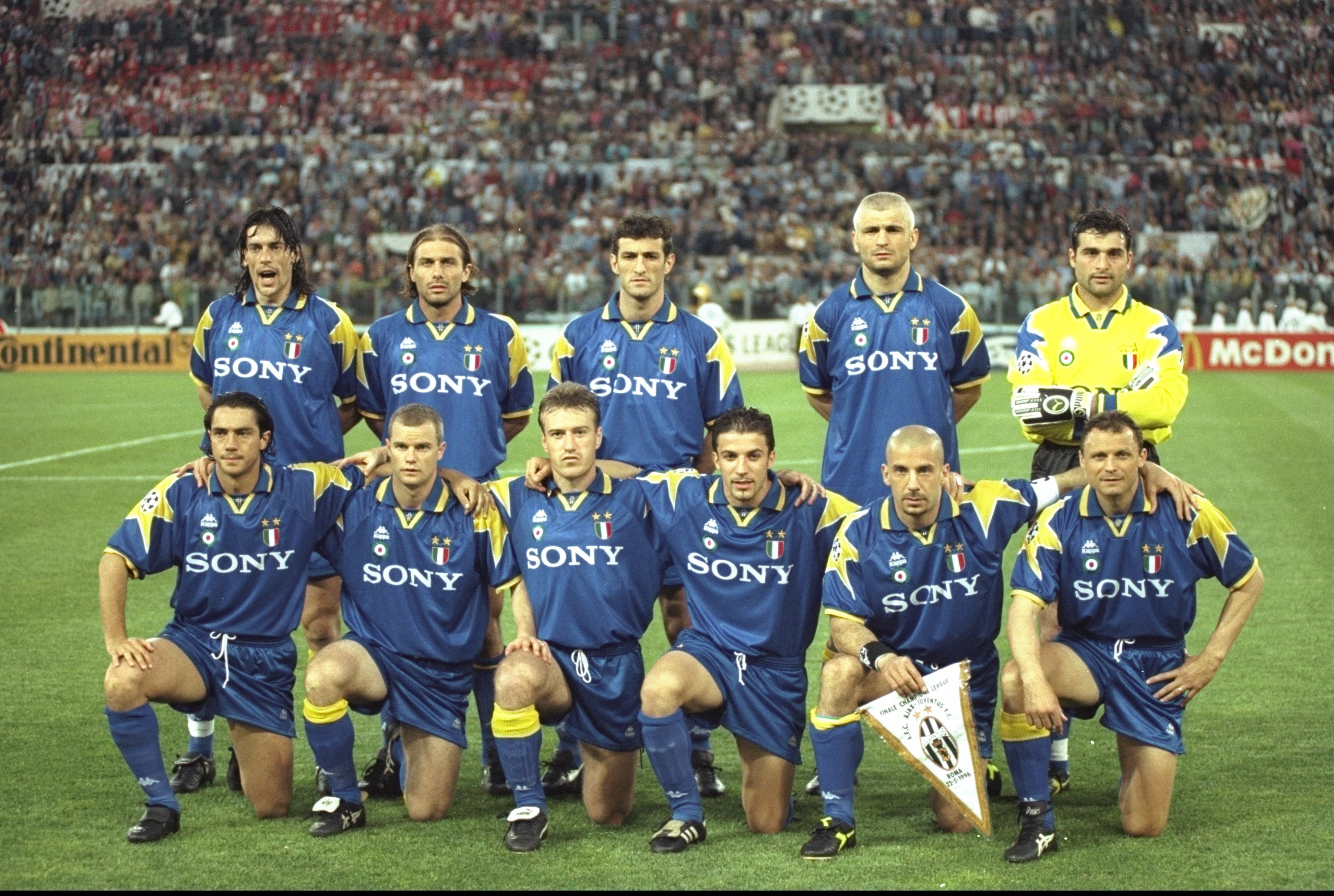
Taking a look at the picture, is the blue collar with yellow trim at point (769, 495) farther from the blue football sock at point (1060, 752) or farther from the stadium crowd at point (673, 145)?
the stadium crowd at point (673, 145)

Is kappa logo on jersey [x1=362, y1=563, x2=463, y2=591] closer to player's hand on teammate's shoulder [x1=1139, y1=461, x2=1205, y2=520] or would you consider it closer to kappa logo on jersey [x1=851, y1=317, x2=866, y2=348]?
kappa logo on jersey [x1=851, y1=317, x2=866, y2=348]

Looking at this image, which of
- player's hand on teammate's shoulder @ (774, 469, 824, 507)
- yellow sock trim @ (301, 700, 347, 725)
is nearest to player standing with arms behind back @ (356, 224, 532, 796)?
yellow sock trim @ (301, 700, 347, 725)

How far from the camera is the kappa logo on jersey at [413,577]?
5527 mm

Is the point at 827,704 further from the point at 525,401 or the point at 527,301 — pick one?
the point at 527,301

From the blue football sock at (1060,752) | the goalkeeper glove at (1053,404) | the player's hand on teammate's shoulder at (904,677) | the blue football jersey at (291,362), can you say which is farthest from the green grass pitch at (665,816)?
the goalkeeper glove at (1053,404)

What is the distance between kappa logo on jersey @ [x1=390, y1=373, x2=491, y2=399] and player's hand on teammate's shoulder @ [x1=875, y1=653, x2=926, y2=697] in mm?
2088

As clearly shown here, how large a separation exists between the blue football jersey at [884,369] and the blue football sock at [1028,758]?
50.3 inches

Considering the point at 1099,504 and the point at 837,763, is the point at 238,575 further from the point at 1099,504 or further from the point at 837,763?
the point at 1099,504

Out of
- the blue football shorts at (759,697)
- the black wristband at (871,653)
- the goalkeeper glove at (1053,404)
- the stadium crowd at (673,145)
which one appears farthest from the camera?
the stadium crowd at (673,145)

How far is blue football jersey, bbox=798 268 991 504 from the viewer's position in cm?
607

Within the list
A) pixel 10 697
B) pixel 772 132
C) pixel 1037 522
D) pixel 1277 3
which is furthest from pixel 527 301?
pixel 1037 522

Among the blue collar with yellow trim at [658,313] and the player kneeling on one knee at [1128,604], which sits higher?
the blue collar with yellow trim at [658,313]

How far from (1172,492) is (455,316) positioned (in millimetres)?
2813

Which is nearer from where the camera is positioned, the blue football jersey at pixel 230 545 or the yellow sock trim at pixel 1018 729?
the yellow sock trim at pixel 1018 729
